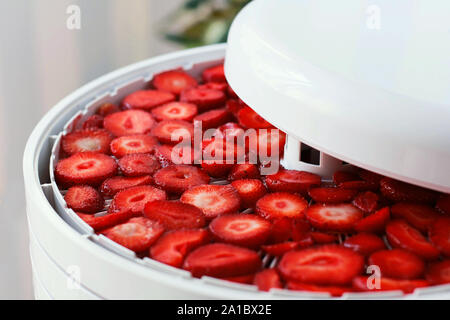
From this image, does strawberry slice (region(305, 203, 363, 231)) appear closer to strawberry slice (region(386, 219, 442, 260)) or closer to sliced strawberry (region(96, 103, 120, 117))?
strawberry slice (region(386, 219, 442, 260))

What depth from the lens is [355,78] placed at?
0.91m

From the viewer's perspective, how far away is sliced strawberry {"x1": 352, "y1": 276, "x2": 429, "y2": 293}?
751mm

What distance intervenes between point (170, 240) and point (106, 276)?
3.5 inches

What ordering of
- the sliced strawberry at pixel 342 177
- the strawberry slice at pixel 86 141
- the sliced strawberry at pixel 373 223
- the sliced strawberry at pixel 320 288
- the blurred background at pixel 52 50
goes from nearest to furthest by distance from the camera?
the sliced strawberry at pixel 320 288 < the sliced strawberry at pixel 373 223 < the sliced strawberry at pixel 342 177 < the strawberry slice at pixel 86 141 < the blurred background at pixel 52 50

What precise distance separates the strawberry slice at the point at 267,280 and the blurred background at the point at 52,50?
1.03m

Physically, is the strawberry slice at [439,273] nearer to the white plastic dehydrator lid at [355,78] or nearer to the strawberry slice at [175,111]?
the white plastic dehydrator lid at [355,78]

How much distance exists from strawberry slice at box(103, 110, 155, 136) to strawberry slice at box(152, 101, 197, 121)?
0.06ft

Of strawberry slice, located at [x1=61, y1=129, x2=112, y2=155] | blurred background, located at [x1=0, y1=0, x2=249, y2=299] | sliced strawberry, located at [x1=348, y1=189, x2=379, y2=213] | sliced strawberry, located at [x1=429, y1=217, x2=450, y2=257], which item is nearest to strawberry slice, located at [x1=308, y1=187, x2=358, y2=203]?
sliced strawberry, located at [x1=348, y1=189, x2=379, y2=213]

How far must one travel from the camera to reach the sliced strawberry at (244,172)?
980mm

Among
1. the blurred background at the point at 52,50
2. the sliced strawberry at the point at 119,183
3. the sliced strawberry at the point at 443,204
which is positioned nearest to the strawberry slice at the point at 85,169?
the sliced strawberry at the point at 119,183

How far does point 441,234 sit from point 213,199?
0.29 meters

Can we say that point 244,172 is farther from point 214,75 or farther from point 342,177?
point 214,75

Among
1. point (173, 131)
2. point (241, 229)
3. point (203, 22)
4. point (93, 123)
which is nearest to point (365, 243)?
point (241, 229)
